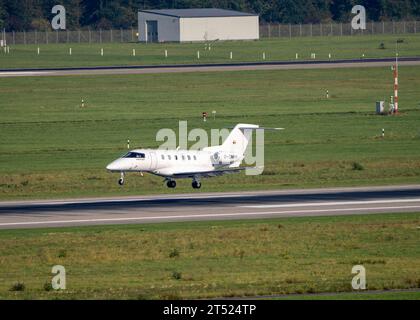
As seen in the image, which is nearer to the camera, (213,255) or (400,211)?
(213,255)

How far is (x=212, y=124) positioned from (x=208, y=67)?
38.6m

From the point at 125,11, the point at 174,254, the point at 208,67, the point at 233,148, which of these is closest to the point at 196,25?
the point at 125,11

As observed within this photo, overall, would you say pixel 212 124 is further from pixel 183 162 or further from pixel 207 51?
pixel 207 51

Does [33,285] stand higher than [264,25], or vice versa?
[264,25]

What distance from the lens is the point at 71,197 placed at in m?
58.2

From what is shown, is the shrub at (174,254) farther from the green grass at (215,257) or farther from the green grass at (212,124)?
the green grass at (212,124)

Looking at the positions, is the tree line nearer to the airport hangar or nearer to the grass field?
the grass field

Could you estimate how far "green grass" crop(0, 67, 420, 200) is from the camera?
63656 mm

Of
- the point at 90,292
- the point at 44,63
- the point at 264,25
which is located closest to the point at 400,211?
the point at 90,292

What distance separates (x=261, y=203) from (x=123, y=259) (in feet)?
49.4

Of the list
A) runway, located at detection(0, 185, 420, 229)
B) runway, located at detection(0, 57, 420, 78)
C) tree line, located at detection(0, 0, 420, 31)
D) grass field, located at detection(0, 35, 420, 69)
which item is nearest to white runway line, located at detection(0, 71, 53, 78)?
runway, located at detection(0, 57, 420, 78)

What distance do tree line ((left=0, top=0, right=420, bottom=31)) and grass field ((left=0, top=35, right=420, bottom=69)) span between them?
74.5 feet

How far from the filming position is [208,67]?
124 metres
